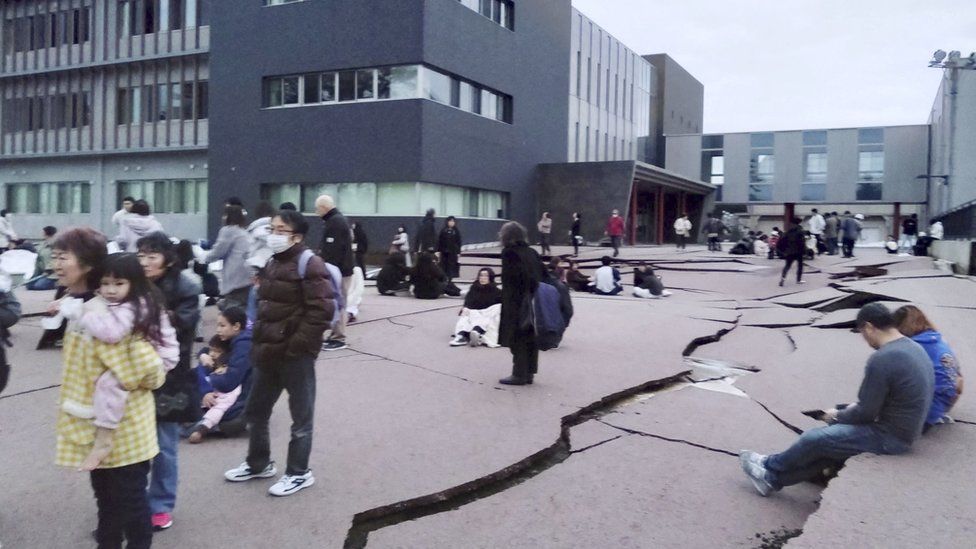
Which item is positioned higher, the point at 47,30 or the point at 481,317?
the point at 47,30

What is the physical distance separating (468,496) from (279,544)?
1241 millimetres

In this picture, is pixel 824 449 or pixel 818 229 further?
pixel 818 229

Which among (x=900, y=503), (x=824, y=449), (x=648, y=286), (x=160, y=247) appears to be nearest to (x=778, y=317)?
(x=648, y=286)

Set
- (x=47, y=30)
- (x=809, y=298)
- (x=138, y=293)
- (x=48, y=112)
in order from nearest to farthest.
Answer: (x=138, y=293) < (x=809, y=298) < (x=47, y=30) < (x=48, y=112)

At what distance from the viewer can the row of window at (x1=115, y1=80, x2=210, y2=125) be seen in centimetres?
3297

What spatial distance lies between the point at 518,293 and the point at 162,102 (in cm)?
3190

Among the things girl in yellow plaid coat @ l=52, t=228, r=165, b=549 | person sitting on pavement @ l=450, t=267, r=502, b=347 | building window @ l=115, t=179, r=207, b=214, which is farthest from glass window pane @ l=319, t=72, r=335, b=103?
girl in yellow plaid coat @ l=52, t=228, r=165, b=549

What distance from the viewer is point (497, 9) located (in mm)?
30922

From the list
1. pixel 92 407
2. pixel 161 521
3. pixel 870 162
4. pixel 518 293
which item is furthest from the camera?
pixel 870 162

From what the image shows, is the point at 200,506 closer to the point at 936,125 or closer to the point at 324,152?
the point at 324,152

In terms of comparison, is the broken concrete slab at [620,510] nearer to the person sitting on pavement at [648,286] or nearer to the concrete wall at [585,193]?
the person sitting on pavement at [648,286]

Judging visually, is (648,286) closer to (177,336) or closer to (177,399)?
(177,336)

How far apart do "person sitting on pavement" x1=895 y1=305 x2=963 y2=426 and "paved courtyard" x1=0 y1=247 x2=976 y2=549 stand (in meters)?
0.23

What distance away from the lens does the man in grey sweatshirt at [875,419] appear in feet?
15.0
